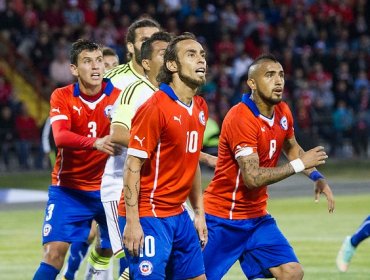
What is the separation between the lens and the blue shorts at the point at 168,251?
7656 millimetres

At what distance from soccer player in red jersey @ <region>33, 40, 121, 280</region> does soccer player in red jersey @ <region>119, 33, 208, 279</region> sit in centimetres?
182

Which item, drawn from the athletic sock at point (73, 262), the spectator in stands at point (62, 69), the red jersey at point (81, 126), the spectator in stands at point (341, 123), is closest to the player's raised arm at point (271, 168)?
the red jersey at point (81, 126)

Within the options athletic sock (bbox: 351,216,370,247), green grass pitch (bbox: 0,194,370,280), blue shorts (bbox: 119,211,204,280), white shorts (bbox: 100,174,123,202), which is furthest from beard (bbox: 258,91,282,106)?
green grass pitch (bbox: 0,194,370,280)

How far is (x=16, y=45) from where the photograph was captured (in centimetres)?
2736

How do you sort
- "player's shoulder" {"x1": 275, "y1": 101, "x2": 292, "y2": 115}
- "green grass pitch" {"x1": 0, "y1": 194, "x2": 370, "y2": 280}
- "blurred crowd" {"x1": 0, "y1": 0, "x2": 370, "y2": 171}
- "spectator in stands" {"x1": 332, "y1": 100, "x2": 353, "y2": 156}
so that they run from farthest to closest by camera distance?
1. "spectator in stands" {"x1": 332, "y1": 100, "x2": 353, "y2": 156}
2. "blurred crowd" {"x1": 0, "y1": 0, "x2": 370, "y2": 171}
3. "green grass pitch" {"x1": 0, "y1": 194, "x2": 370, "y2": 280}
4. "player's shoulder" {"x1": 275, "y1": 101, "x2": 292, "y2": 115}

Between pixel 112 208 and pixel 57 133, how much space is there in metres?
0.81

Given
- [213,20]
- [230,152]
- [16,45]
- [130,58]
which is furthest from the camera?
[213,20]

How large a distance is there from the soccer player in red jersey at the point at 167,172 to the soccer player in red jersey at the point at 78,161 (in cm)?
182

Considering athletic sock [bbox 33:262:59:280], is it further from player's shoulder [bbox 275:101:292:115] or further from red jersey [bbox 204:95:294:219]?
player's shoulder [bbox 275:101:292:115]

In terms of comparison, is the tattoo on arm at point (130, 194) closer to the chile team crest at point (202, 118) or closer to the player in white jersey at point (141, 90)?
the chile team crest at point (202, 118)

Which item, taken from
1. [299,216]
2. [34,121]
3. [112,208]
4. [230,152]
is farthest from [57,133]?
[34,121]

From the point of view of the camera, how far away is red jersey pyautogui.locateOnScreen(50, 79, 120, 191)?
9.73 meters

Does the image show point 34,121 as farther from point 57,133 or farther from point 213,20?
point 57,133

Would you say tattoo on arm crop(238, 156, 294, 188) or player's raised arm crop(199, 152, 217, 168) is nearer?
tattoo on arm crop(238, 156, 294, 188)
